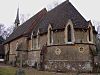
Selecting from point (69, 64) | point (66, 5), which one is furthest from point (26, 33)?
point (69, 64)

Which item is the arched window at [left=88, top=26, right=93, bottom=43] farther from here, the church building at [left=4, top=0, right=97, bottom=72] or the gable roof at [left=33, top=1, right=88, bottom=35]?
the gable roof at [left=33, top=1, right=88, bottom=35]

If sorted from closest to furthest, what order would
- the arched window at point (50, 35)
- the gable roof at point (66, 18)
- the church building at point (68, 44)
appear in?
the church building at point (68, 44)
the gable roof at point (66, 18)
the arched window at point (50, 35)

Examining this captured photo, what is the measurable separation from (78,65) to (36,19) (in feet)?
56.5

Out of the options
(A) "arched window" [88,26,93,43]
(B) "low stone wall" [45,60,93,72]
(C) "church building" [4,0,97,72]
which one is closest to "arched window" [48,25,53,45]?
(C) "church building" [4,0,97,72]

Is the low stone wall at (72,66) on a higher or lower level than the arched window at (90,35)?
lower

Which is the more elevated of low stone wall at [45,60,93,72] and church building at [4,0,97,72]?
church building at [4,0,97,72]

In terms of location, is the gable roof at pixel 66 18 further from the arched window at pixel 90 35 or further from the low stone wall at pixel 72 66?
the low stone wall at pixel 72 66

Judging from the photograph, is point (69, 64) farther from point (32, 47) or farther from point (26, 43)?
point (26, 43)

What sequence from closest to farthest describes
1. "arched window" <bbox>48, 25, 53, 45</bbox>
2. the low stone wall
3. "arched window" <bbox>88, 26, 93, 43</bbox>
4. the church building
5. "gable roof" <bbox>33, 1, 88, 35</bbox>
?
the low stone wall, the church building, "arched window" <bbox>88, 26, 93, 43</bbox>, "gable roof" <bbox>33, 1, 88, 35</bbox>, "arched window" <bbox>48, 25, 53, 45</bbox>

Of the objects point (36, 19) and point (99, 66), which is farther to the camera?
point (36, 19)

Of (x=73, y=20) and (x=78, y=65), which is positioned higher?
(x=73, y=20)

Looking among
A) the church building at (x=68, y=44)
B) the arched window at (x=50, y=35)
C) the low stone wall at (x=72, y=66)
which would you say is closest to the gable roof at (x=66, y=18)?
the church building at (x=68, y=44)

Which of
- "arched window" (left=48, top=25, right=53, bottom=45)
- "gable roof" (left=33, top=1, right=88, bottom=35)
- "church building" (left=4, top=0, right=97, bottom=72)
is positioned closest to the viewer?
"church building" (left=4, top=0, right=97, bottom=72)

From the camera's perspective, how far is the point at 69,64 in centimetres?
2933
